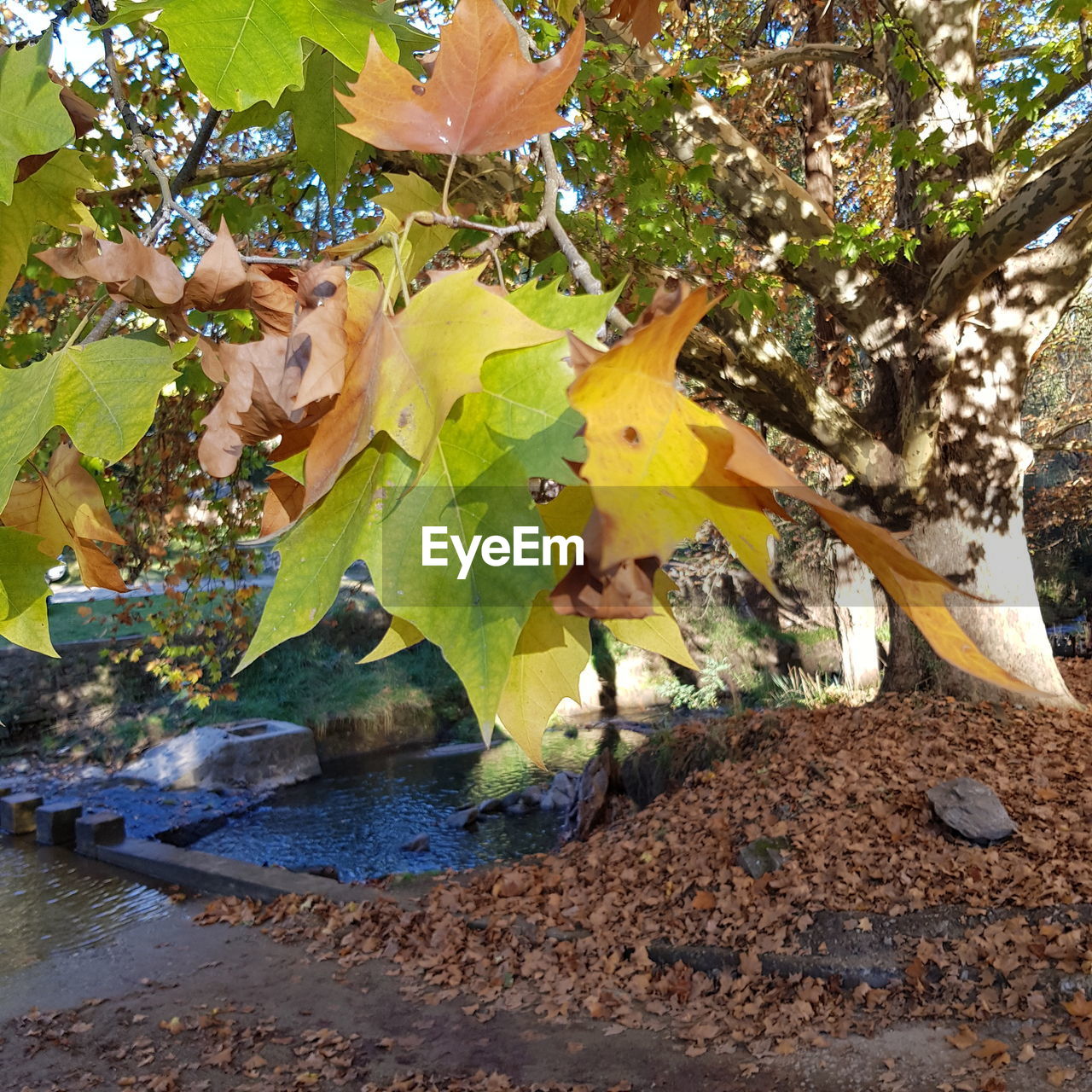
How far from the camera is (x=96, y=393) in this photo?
0.63 m

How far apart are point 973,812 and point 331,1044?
4.35 meters

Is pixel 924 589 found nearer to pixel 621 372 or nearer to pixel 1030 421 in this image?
pixel 621 372

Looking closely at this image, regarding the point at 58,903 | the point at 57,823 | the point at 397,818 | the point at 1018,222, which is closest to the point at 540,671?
the point at 1018,222

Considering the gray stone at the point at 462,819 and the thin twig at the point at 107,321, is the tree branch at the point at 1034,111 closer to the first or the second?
the thin twig at the point at 107,321

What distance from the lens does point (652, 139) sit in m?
6.53

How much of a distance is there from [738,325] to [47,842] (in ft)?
34.6

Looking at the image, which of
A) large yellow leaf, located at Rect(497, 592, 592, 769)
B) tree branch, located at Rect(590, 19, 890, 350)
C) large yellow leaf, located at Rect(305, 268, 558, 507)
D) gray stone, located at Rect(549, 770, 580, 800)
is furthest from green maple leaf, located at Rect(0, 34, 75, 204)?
gray stone, located at Rect(549, 770, 580, 800)

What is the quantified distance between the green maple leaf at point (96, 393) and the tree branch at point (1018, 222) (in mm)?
6038

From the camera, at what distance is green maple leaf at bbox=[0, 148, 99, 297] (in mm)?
841

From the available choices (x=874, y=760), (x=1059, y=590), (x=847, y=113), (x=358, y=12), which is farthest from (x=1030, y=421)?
(x=358, y=12)

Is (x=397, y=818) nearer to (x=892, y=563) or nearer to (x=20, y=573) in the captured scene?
(x=20, y=573)

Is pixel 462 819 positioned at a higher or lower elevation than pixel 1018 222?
lower

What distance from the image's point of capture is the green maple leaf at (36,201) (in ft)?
2.76

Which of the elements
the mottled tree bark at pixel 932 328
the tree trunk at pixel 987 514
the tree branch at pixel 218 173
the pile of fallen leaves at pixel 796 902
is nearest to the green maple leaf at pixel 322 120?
the tree branch at pixel 218 173
